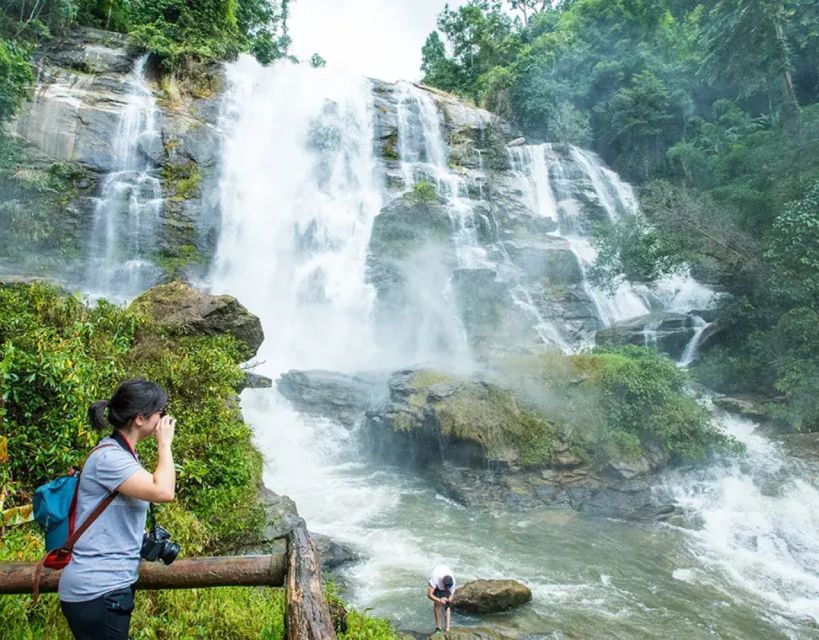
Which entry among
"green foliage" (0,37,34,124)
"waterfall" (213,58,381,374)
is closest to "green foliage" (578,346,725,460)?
"waterfall" (213,58,381,374)

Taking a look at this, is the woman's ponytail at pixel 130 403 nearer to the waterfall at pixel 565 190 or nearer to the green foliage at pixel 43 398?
the green foliage at pixel 43 398

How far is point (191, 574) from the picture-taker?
8.98 ft

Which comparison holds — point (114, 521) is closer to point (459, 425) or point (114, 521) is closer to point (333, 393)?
point (459, 425)

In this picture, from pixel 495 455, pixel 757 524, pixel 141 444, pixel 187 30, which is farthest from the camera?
pixel 187 30

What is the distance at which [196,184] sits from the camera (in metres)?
23.2

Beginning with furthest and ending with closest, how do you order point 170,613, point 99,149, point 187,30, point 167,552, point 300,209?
point 187,30, point 300,209, point 99,149, point 170,613, point 167,552

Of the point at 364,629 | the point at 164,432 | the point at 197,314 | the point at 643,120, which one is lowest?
the point at 364,629

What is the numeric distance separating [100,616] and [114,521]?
15.9 inches

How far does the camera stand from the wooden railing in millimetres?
2504

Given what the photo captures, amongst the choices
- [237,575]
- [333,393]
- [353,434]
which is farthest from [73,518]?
[333,393]

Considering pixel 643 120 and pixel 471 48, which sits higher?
pixel 471 48

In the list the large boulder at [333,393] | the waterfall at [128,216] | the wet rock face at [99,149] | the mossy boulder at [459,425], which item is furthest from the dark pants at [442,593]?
the wet rock face at [99,149]

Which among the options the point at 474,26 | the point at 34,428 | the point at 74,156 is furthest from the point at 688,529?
the point at 474,26

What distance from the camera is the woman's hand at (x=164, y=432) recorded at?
7.93ft
